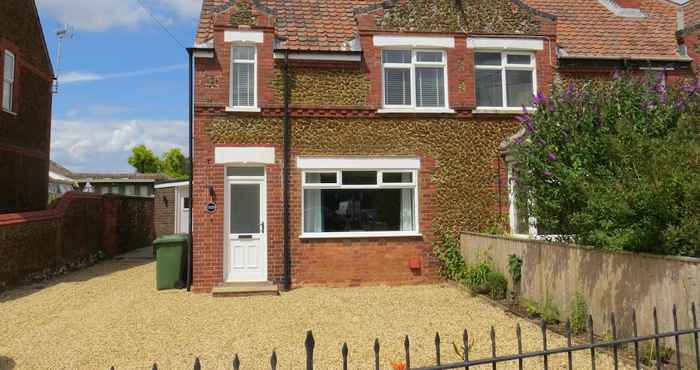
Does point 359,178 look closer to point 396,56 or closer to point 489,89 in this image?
point 396,56

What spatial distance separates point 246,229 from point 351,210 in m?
2.40

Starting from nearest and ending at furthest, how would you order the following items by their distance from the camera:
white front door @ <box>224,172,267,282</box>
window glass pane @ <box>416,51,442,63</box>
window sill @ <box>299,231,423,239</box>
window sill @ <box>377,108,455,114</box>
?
white front door @ <box>224,172,267,282</box> → window sill @ <box>299,231,423,239</box> → window sill @ <box>377,108,455,114</box> → window glass pane @ <box>416,51,442,63</box>

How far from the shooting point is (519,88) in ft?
41.3

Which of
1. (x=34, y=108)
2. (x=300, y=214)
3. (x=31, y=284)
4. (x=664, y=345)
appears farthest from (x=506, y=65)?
(x=34, y=108)

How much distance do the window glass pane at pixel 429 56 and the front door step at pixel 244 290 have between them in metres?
6.29

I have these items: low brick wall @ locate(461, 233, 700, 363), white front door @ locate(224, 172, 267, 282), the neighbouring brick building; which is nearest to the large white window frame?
the neighbouring brick building

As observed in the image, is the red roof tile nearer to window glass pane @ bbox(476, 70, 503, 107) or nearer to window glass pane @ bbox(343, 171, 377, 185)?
window glass pane @ bbox(476, 70, 503, 107)

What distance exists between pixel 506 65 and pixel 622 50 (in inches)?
129

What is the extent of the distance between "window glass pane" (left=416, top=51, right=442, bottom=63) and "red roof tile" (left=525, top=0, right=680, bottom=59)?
3.41 m

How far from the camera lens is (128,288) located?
11352mm

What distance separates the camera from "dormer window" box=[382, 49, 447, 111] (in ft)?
39.5

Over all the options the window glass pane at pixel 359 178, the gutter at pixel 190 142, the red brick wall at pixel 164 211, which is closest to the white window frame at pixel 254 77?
the gutter at pixel 190 142

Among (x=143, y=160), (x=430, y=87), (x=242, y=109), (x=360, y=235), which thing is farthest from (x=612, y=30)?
(x=143, y=160)

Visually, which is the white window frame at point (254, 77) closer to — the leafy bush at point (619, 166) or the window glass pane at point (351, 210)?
the window glass pane at point (351, 210)
